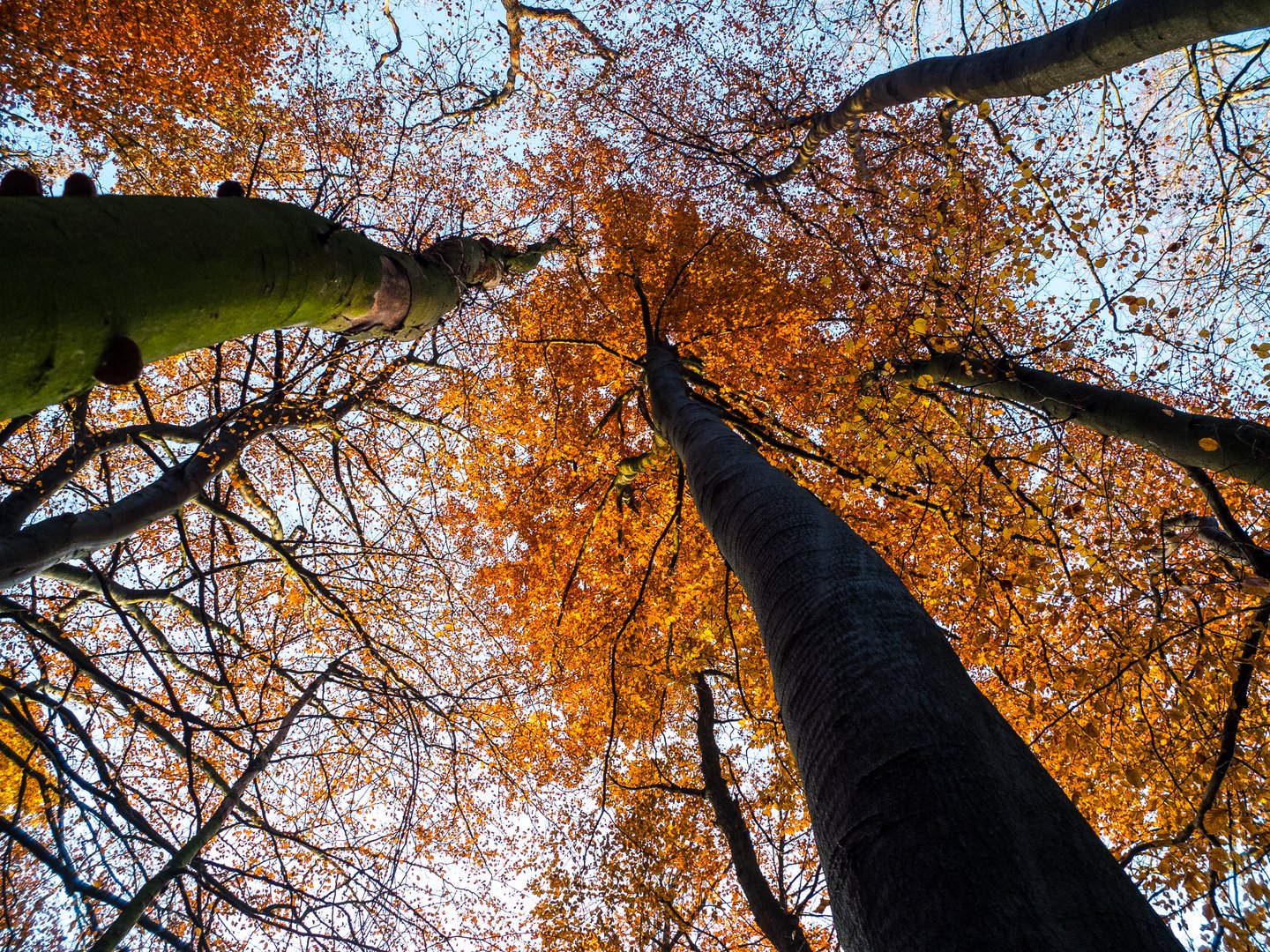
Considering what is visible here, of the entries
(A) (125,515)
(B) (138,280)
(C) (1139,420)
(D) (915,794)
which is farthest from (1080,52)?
(A) (125,515)

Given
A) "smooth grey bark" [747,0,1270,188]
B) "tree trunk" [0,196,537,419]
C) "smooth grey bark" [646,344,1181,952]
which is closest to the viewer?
"smooth grey bark" [646,344,1181,952]

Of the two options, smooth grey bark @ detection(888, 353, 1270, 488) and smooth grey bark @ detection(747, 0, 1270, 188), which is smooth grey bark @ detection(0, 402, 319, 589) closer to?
smooth grey bark @ detection(888, 353, 1270, 488)

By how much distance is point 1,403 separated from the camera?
142cm

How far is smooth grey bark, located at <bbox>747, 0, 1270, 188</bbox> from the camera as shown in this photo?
12.3 feet

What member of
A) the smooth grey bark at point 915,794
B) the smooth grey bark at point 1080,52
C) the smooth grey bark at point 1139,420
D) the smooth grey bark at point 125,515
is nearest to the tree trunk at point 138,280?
the smooth grey bark at point 915,794

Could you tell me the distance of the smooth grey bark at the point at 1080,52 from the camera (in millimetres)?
3738

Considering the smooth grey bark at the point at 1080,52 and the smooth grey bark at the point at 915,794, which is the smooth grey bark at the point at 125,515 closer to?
the smooth grey bark at the point at 915,794

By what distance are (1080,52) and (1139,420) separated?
298 cm

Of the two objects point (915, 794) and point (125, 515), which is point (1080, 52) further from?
point (125, 515)

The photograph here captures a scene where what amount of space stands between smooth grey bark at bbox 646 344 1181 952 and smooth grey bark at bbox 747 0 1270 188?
185 inches

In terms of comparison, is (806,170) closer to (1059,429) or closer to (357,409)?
(1059,429)

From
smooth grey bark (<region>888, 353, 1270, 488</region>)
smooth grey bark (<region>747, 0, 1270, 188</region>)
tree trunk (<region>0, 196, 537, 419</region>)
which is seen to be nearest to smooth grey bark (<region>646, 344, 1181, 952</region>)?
tree trunk (<region>0, 196, 537, 419</region>)

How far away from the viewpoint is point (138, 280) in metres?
1.57

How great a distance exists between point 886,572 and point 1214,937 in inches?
154
